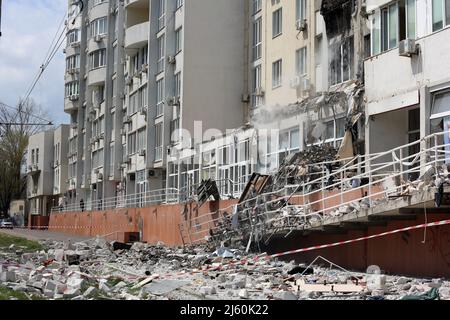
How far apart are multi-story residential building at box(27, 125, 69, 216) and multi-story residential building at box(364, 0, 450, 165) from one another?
59.4m

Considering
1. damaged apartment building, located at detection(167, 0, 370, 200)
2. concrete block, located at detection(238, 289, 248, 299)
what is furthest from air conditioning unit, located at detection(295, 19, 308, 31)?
concrete block, located at detection(238, 289, 248, 299)

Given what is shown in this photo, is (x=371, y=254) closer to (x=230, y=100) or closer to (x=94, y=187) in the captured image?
(x=230, y=100)

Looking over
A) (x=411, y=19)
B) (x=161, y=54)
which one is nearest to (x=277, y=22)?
(x=161, y=54)

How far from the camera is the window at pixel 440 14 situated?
67.2ft

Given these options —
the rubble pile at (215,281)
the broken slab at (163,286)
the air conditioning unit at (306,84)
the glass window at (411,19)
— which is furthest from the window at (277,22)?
the broken slab at (163,286)

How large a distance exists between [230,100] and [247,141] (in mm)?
9708

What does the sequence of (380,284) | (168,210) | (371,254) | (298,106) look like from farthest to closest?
(168,210) → (298,106) → (371,254) → (380,284)

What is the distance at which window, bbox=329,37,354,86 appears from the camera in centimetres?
2856

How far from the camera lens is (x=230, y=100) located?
43.7 m

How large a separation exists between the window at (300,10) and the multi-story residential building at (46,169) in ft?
165

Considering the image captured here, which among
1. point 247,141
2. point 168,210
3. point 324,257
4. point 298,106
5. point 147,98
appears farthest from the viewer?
point 147,98

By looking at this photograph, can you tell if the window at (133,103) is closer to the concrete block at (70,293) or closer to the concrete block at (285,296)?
the concrete block at (70,293)

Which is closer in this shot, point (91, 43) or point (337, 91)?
point (337, 91)

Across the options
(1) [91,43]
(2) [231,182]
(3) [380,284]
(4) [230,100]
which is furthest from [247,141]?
(1) [91,43]
